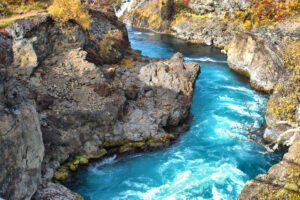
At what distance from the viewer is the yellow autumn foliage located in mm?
40594

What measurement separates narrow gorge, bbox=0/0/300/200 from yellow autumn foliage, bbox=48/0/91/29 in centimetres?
12

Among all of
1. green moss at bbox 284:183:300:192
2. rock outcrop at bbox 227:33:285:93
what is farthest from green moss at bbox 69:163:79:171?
rock outcrop at bbox 227:33:285:93

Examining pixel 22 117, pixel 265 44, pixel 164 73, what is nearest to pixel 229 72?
pixel 265 44

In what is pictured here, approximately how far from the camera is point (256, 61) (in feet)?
186

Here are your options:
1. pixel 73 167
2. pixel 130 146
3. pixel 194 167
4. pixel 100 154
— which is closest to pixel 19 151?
pixel 73 167

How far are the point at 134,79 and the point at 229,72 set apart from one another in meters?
26.2

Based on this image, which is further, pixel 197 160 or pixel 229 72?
pixel 229 72

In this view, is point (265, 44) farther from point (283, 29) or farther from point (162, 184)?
point (162, 184)

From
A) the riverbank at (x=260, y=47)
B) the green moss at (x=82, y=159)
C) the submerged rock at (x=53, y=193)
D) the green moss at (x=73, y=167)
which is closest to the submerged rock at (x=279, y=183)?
the riverbank at (x=260, y=47)

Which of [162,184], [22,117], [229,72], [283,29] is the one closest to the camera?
[22,117]

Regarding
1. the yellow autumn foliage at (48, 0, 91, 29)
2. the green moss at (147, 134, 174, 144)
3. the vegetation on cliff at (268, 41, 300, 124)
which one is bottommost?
the green moss at (147, 134, 174, 144)

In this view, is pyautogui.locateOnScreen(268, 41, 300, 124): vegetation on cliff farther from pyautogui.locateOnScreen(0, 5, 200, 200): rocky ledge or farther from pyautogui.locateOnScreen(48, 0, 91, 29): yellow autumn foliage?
pyautogui.locateOnScreen(48, 0, 91, 29): yellow autumn foliage

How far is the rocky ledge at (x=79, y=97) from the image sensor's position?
32.2 meters

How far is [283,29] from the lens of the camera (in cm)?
5291
